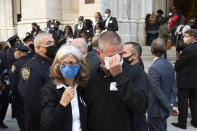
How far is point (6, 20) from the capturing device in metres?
16.6

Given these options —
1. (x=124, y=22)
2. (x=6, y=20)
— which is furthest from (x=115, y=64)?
(x=6, y=20)

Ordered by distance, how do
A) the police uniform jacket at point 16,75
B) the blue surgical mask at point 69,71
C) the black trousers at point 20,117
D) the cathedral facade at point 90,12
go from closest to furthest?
the blue surgical mask at point 69,71, the black trousers at point 20,117, the police uniform jacket at point 16,75, the cathedral facade at point 90,12

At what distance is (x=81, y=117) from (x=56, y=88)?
0.34 metres

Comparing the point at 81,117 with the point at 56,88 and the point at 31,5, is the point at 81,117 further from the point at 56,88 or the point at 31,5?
the point at 31,5

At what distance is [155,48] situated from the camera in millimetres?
3709

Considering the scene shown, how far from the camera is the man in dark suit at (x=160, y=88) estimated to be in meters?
3.58

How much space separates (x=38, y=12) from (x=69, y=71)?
12.0m

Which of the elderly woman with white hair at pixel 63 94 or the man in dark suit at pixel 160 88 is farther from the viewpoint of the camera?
the man in dark suit at pixel 160 88

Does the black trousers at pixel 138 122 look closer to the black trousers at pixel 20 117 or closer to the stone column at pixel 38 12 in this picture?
the black trousers at pixel 20 117

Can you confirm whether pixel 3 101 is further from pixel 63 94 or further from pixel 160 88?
pixel 63 94

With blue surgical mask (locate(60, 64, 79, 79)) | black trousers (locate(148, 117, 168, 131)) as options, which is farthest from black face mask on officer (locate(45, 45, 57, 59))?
black trousers (locate(148, 117, 168, 131))

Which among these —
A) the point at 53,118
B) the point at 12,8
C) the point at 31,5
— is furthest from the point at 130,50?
the point at 12,8

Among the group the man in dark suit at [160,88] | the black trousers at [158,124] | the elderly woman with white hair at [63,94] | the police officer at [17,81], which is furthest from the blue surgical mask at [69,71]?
the police officer at [17,81]

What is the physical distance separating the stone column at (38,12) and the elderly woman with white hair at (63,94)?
1129 centimetres
